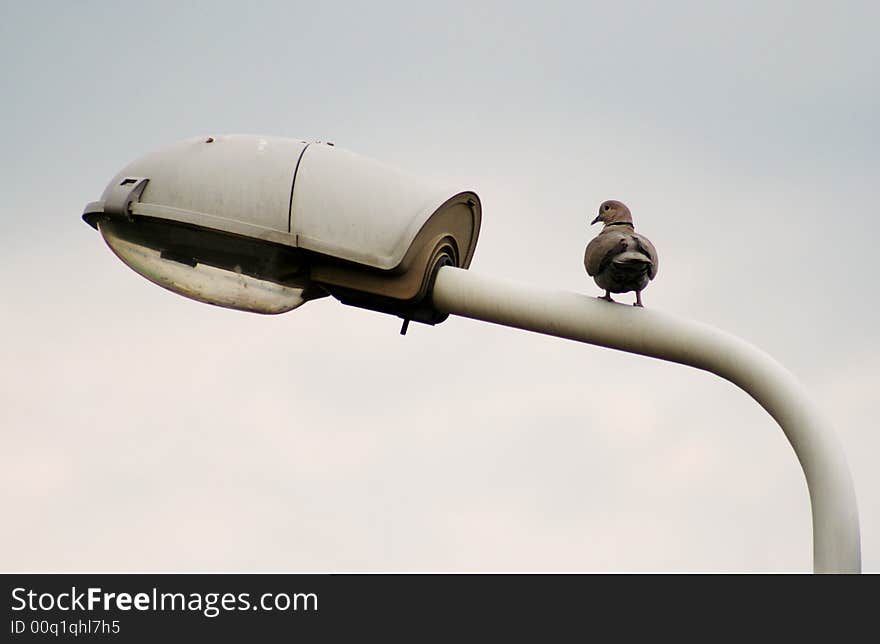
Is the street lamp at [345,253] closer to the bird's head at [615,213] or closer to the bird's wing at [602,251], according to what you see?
the bird's wing at [602,251]

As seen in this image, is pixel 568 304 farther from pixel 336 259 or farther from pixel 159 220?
pixel 159 220

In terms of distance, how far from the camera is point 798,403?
4.38m

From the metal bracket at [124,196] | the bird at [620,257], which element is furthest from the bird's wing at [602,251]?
the metal bracket at [124,196]

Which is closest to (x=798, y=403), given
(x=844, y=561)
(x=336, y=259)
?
(x=844, y=561)

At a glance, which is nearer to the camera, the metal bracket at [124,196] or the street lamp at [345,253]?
the street lamp at [345,253]

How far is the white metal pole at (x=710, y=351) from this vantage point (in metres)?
4.28

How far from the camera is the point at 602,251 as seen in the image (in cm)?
480

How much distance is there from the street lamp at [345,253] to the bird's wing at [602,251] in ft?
0.54

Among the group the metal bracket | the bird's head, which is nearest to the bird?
the bird's head

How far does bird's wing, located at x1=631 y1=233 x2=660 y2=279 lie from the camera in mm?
A: 4773

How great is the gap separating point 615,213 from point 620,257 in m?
0.33

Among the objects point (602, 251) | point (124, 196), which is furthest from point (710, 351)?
point (124, 196)

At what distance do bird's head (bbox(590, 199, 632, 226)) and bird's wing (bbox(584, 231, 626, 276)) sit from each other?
0.11 metres

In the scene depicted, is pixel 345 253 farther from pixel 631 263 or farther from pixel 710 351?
pixel 710 351
